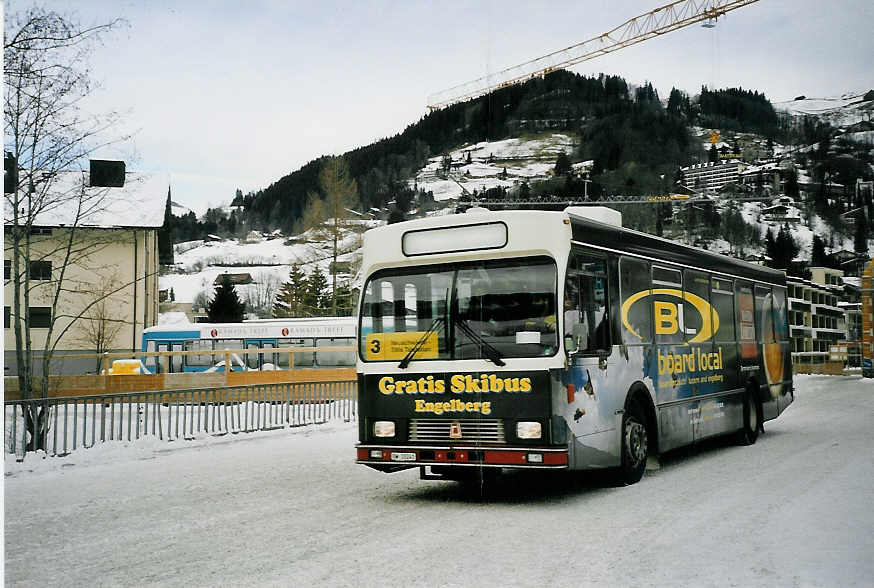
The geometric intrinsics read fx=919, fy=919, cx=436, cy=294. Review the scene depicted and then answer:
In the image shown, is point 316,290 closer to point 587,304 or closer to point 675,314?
point 675,314

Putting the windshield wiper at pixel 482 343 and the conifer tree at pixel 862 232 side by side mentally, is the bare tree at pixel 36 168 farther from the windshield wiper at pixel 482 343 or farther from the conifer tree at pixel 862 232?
the conifer tree at pixel 862 232

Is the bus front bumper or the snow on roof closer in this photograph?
the bus front bumper

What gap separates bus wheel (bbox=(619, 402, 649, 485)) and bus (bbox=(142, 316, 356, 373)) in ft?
98.5

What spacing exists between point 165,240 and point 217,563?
187 feet

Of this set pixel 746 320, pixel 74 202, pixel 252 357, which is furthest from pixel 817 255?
pixel 74 202

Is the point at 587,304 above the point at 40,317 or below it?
below

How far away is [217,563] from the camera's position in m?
7.02

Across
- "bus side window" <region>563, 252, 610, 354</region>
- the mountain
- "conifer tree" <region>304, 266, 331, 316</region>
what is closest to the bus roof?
"bus side window" <region>563, 252, 610, 354</region>

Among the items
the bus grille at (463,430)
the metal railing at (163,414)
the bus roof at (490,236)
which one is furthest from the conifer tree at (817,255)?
the bus grille at (463,430)

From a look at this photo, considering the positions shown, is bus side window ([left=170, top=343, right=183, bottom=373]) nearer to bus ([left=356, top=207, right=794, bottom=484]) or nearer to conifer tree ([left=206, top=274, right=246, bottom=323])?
conifer tree ([left=206, top=274, right=246, bottom=323])

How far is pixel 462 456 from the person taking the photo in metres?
9.60

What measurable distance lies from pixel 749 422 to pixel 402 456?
26.6ft

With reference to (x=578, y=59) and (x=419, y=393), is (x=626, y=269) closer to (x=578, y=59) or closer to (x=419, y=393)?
(x=419, y=393)

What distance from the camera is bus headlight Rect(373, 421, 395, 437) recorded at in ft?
33.1
